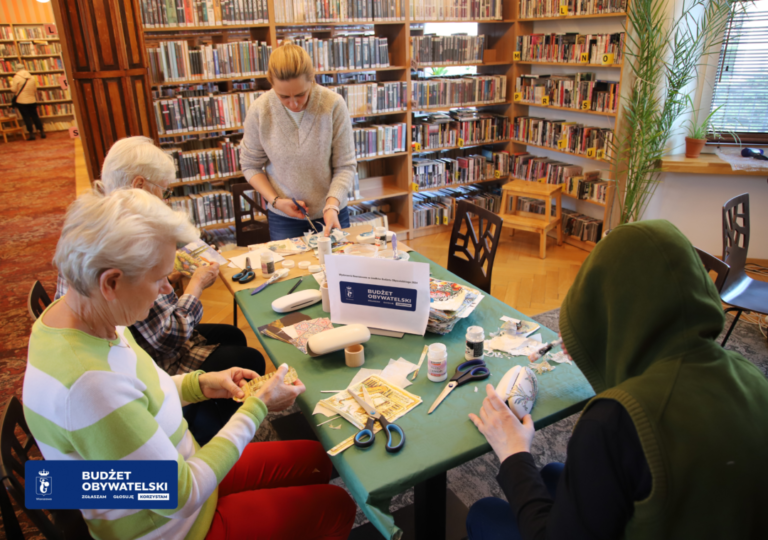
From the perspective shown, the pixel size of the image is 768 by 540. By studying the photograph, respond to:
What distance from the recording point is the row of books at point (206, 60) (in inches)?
147

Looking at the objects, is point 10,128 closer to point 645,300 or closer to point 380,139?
point 380,139

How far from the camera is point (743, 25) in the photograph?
397 cm

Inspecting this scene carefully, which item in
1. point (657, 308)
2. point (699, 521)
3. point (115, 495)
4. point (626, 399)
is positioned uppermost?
point (657, 308)

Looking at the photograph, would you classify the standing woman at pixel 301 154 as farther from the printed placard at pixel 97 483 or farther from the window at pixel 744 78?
the window at pixel 744 78

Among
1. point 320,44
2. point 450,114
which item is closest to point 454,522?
point 320,44

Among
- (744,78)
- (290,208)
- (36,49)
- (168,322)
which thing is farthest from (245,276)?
(36,49)

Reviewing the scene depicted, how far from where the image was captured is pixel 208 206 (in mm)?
4191

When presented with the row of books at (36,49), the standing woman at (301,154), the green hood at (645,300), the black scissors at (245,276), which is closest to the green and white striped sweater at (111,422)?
the green hood at (645,300)

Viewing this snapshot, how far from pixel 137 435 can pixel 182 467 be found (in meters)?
0.13

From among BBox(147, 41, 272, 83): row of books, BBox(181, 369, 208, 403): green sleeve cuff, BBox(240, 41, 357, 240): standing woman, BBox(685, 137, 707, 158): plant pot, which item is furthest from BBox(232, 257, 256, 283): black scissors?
BBox(685, 137, 707, 158): plant pot

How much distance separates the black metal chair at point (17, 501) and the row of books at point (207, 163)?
10.2 ft

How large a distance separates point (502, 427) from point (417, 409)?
24 centimetres

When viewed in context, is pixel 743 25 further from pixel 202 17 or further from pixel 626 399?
pixel 626 399

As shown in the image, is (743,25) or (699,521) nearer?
(699,521)
